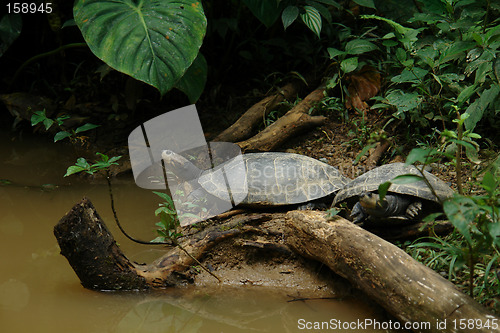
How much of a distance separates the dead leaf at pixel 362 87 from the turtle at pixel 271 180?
1118mm

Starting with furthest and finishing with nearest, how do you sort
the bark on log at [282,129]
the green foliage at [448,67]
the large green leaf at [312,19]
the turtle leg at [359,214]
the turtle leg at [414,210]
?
the large green leaf at [312,19] < the bark on log at [282,129] < the green foliage at [448,67] < the turtle leg at [359,214] < the turtle leg at [414,210]

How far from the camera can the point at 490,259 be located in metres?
2.77

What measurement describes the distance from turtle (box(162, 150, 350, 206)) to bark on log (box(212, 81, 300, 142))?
0.62m

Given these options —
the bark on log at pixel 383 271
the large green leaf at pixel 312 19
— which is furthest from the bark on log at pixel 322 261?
the large green leaf at pixel 312 19

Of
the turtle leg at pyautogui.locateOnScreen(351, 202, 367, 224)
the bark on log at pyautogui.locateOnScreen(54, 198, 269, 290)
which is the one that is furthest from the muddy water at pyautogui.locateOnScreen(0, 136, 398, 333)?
the turtle leg at pyautogui.locateOnScreen(351, 202, 367, 224)

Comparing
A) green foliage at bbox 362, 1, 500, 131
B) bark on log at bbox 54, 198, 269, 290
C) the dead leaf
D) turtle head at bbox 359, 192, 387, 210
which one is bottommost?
bark on log at bbox 54, 198, 269, 290

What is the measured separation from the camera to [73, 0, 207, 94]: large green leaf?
368 cm

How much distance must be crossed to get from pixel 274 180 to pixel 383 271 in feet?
4.37

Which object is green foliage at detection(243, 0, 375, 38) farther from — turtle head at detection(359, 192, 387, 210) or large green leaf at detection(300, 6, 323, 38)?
turtle head at detection(359, 192, 387, 210)

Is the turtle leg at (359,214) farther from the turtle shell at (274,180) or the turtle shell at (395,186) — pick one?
the turtle shell at (274,180)

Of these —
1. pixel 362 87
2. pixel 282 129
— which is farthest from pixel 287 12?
pixel 282 129

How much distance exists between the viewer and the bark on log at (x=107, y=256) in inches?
116

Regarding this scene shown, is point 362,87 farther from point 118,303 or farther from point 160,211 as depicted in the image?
point 118,303

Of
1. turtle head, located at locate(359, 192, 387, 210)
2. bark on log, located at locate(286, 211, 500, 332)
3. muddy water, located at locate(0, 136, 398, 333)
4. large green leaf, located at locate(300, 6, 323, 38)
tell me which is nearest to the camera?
bark on log, located at locate(286, 211, 500, 332)
